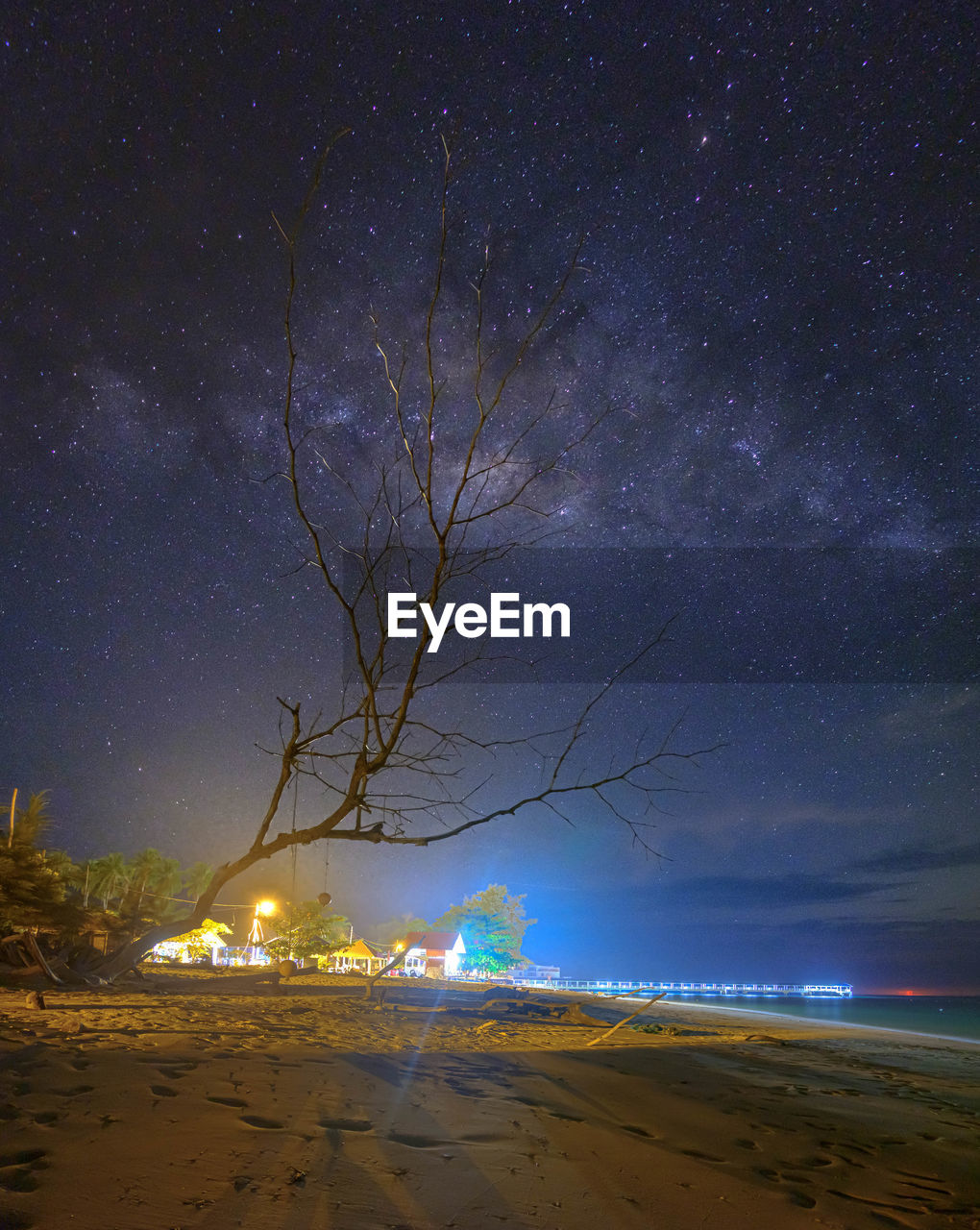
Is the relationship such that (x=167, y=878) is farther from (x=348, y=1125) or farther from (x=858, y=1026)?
(x=348, y=1125)

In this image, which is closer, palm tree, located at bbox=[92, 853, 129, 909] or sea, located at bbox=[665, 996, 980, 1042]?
sea, located at bbox=[665, 996, 980, 1042]

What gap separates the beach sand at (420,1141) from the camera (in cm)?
318

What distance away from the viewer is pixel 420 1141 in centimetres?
420

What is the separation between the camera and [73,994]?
13547mm

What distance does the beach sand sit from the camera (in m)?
3.18

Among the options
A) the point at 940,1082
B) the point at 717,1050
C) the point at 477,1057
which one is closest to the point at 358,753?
the point at 477,1057

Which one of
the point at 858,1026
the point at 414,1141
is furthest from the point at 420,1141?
the point at 858,1026

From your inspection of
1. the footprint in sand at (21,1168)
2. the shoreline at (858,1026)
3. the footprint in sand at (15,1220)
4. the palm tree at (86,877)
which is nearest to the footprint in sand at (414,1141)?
the footprint in sand at (21,1168)

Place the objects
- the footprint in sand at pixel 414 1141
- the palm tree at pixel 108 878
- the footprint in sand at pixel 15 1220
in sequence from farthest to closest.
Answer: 1. the palm tree at pixel 108 878
2. the footprint in sand at pixel 414 1141
3. the footprint in sand at pixel 15 1220

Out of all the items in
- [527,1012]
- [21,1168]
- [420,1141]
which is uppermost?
[21,1168]

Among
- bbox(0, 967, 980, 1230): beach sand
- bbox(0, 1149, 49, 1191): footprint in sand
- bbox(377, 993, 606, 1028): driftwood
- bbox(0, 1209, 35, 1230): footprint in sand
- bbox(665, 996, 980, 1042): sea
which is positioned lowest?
bbox(665, 996, 980, 1042): sea

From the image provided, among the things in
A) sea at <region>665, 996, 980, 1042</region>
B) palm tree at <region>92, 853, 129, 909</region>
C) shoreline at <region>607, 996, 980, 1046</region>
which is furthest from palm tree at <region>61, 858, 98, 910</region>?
sea at <region>665, 996, 980, 1042</region>

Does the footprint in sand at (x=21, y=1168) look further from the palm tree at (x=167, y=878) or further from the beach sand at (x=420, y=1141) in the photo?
the palm tree at (x=167, y=878)

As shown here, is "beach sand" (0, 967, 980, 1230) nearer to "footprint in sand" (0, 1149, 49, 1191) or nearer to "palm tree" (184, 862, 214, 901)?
"footprint in sand" (0, 1149, 49, 1191)
